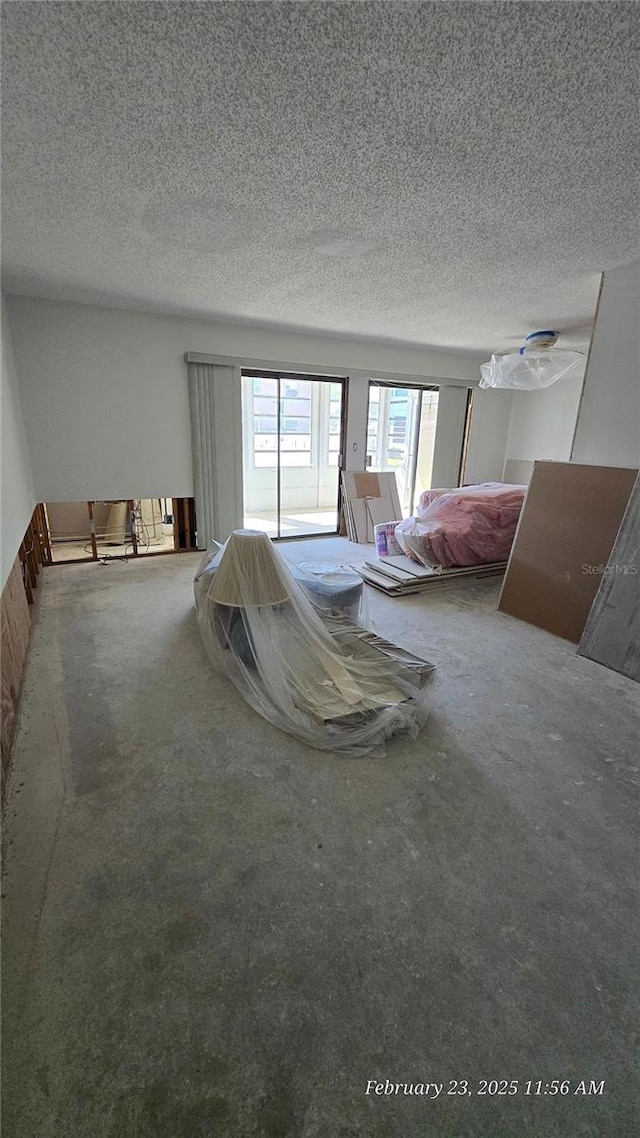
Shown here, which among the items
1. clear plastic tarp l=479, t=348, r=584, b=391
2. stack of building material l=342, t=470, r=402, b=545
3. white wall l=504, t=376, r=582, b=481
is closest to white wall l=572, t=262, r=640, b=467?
clear plastic tarp l=479, t=348, r=584, b=391

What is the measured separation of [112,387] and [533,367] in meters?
4.24

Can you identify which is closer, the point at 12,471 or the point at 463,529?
the point at 12,471

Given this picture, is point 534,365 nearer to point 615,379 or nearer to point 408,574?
point 615,379

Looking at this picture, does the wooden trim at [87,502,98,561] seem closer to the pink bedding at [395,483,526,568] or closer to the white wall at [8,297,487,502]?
the white wall at [8,297,487,502]

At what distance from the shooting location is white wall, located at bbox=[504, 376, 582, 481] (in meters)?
5.72

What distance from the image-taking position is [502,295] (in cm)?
348

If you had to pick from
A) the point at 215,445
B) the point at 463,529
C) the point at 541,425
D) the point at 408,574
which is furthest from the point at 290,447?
the point at 408,574

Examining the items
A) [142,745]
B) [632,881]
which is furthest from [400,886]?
[142,745]

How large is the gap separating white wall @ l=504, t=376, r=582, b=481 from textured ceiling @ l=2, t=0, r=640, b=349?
2820 mm

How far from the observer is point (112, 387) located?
4.25 metres

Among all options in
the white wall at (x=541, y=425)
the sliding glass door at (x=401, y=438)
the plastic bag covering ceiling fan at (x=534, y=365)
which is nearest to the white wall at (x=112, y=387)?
the plastic bag covering ceiling fan at (x=534, y=365)

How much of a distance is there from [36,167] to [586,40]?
6.88ft

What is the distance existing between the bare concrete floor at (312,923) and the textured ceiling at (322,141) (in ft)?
7.88

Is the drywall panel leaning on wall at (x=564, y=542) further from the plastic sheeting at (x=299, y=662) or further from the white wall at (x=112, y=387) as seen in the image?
the white wall at (x=112, y=387)
